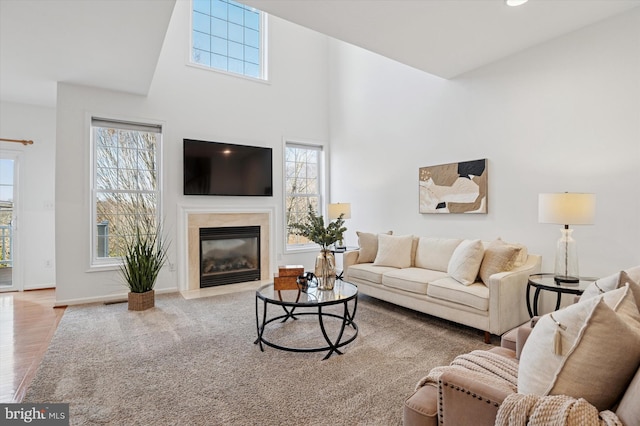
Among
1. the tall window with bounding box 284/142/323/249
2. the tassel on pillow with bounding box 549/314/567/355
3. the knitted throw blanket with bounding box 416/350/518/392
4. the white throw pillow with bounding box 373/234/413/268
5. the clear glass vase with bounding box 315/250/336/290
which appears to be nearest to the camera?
the tassel on pillow with bounding box 549/314/567/355

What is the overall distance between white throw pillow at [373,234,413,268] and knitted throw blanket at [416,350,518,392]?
2.41 m

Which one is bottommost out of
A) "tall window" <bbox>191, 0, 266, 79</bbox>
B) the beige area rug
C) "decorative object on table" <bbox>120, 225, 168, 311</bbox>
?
the beige area rug

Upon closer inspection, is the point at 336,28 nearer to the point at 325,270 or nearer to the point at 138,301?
the point at 325,270

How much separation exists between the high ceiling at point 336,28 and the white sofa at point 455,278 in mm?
1975

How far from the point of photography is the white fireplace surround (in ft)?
16.0

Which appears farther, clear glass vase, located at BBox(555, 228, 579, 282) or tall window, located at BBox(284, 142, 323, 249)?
tall window, located at BBox(284, 142, 323, 249)

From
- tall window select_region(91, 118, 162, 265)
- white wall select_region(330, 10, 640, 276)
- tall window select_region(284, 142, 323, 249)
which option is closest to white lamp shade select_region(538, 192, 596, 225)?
white wall select_region(330, 10, 640, 276)

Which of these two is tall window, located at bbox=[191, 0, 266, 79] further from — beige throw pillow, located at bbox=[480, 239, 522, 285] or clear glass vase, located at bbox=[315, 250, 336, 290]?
beige throw pillow, located at bbox=[480, 239, 522, 285]

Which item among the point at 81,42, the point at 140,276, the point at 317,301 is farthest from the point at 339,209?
the point at 81,42

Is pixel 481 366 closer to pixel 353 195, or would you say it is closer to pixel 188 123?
pixel 353 195

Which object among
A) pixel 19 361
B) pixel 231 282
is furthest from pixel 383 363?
pixel 231 282

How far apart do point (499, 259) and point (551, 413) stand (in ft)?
7.90

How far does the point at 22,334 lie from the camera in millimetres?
3217

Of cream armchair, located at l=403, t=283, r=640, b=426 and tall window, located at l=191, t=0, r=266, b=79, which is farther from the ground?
tall window, located at l=191, t=0, r=266, b=79
